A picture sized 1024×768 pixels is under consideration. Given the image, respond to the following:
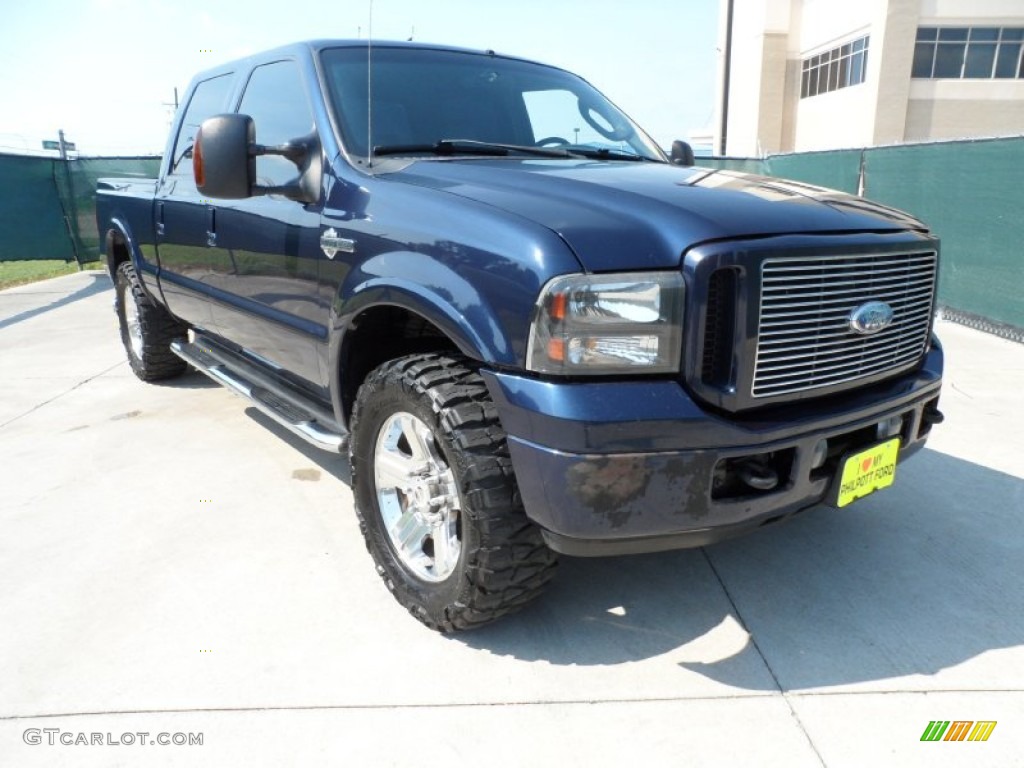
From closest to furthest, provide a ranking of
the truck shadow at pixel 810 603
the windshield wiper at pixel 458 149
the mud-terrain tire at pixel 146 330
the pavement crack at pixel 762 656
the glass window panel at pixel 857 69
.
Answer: the pavement crack at pixel 762 656 < the truck shadow at pixel 810 603 < the windshield wiper at pixel 458 149 < the mud-terrain tire at pixel 146 330 < the glass window panel at pixel 857 69

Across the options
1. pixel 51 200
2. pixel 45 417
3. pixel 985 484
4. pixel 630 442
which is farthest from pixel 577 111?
pixel 51 200

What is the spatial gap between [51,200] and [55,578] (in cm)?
1121

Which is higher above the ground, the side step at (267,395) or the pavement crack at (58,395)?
the side step at (267,395)

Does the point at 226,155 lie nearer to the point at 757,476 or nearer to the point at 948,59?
the point at 757,476

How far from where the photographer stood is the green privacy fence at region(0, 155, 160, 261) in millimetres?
11531

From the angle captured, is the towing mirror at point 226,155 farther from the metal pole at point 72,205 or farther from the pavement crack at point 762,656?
the metal pole at point 72,205

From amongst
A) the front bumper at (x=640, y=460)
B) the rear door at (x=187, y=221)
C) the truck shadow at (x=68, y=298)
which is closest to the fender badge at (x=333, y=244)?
the front bumper at (x=640, y=460)

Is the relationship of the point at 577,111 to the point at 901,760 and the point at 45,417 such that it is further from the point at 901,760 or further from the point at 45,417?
the point at 45,417

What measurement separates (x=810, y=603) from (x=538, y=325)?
1539mm

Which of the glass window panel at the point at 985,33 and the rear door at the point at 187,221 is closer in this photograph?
the rear door at the point at 187,221

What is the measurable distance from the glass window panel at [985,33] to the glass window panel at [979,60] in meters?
0.25

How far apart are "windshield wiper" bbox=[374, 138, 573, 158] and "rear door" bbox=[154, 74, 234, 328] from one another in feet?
4.36

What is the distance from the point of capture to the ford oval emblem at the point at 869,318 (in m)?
2.31

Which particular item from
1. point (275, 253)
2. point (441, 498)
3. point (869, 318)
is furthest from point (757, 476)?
point (275, 253)
